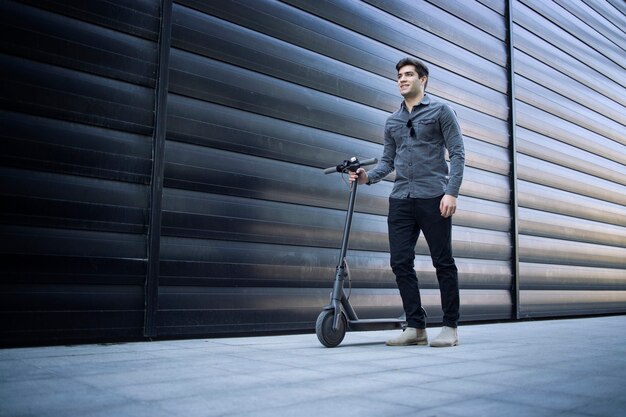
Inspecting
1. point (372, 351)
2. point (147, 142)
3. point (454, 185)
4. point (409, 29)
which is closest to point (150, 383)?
point (372, 351)

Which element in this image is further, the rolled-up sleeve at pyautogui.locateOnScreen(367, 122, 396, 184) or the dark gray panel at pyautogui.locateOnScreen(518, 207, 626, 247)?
the dark gray panel at pyautogui.locateOnScreen(518, 207, 626, 247)

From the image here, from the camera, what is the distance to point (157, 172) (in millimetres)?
3566

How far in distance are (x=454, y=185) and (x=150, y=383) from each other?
2186mm

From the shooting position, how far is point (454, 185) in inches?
139

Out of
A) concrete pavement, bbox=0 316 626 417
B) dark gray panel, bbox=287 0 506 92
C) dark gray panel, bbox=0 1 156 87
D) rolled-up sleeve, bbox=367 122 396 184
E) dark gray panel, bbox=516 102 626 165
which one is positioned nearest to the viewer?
concrete pavement, bbox=0 316 626 417

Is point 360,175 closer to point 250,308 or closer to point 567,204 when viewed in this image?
→ point 250,308

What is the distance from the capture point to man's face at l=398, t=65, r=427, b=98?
371 cm

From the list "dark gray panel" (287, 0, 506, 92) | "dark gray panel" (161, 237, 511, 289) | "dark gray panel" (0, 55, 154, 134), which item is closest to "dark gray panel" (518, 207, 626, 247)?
"dark gray panel" (287, 0, 506, 92)

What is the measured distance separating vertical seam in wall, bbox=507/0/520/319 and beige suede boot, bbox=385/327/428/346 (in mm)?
3328

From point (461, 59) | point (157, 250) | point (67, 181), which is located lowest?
point (157, 250)

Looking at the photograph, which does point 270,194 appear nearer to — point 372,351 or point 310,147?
point 310,147

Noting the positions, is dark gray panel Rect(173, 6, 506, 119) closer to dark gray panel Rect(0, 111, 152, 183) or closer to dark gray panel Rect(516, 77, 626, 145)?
dark gray panel Rect(0, 111, 152, 183)

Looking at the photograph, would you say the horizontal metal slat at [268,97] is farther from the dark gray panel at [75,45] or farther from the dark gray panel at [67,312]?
the dark gray panel at [67,312]

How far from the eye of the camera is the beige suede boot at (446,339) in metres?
3.51
